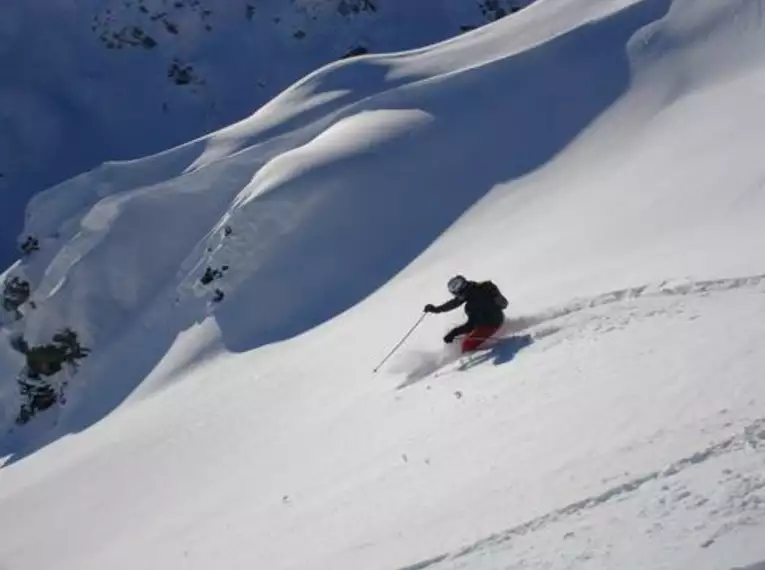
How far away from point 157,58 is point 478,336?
116ft

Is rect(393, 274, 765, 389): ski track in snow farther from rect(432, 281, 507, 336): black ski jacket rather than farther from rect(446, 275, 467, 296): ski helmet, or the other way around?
rect(446, 275, 467, 296): ski helmet

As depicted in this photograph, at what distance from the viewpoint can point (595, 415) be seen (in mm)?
8008

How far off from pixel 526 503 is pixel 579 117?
1449 cm

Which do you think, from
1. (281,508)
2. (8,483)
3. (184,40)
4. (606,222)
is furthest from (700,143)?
(184,40)

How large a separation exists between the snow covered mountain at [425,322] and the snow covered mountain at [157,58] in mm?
15314

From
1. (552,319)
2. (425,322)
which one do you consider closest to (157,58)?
(425,322)

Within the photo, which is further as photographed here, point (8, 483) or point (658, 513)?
point (8, 483)

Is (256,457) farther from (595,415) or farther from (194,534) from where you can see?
(595,415)

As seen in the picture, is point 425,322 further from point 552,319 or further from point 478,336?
point 552,319

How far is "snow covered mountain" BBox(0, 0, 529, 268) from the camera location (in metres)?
42.5

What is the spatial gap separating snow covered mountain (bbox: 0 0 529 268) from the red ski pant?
104ft

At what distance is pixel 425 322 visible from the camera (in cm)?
1500

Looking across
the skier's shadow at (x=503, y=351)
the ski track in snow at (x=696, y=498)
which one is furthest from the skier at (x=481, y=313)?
the ski track in snow at (x=696, y=498)

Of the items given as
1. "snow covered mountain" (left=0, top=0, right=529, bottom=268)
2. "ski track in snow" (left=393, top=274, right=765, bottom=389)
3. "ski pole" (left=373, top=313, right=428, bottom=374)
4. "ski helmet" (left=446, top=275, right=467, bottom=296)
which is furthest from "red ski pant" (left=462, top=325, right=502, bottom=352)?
"snow covered mountain" (left=0, top=0, right=529, bottom=268)
